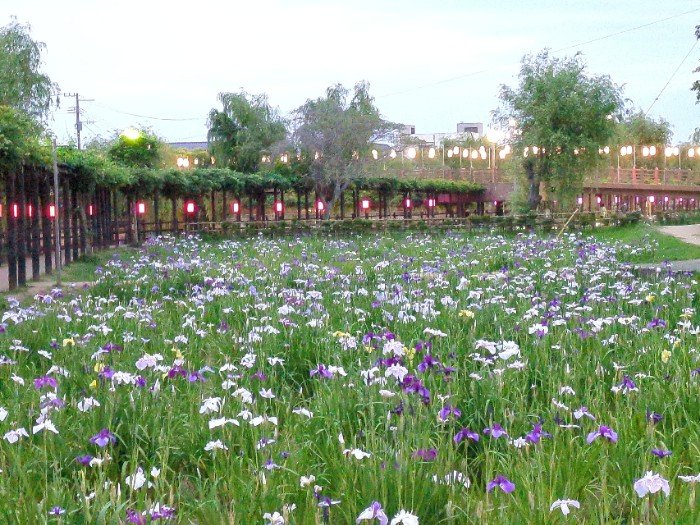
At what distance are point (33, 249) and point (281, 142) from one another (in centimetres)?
2487

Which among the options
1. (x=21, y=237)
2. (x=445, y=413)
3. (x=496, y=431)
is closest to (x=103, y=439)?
(x=445, y=413)

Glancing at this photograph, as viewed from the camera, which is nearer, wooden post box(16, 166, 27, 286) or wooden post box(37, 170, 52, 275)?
wooden post box(16, 166, 27, 286)

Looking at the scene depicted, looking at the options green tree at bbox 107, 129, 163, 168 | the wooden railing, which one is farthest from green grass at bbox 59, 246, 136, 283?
the wooden railing

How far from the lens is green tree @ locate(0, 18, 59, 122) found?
29125 millimetres

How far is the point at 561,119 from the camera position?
1367 inches

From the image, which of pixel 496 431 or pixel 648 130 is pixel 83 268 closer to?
pixel 496 431

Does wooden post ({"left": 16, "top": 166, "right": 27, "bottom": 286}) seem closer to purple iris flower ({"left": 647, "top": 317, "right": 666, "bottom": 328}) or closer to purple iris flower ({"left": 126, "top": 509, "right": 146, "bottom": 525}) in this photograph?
purple iris flower ({"left": 647, "top": 317, "right": 666, "bottom": 328})

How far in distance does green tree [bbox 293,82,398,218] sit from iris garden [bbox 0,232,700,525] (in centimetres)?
3197

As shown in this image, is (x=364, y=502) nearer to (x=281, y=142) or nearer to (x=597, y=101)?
(x=597, y=101)

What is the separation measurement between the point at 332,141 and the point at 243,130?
249 inches

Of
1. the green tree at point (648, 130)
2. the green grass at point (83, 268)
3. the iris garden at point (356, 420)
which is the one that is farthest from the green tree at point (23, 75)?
the green tree at point (648, 130)

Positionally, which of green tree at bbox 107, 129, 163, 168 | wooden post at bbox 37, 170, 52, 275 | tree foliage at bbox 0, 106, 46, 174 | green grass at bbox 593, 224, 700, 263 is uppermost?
green tree at bbox 107, 129, 163, 168

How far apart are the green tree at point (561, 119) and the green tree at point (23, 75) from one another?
17372 millimetres

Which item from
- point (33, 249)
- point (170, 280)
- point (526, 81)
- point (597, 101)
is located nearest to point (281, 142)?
point (526, 81)
